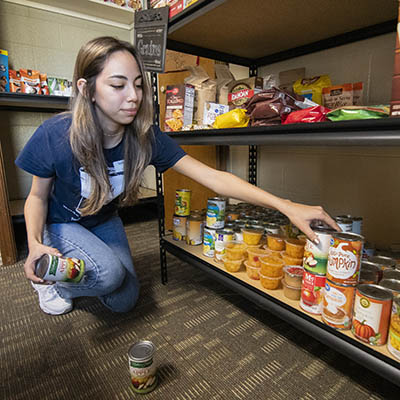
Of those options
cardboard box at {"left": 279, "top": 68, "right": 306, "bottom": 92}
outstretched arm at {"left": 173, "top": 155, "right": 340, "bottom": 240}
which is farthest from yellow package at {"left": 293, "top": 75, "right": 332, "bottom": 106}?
outstretched arm at {"left": 173, "top": 155, "right": 340, "bottom": 240}

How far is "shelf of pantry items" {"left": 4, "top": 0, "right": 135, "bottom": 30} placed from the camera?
9.06ft

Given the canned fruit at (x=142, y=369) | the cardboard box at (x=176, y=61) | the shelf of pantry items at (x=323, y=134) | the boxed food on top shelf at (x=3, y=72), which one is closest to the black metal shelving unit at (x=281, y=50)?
the shelf of pantry items at (x=323, y=134)

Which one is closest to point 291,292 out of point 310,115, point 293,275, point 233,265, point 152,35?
point 293,275

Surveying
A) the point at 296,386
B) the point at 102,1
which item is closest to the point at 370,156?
the point at 296,386

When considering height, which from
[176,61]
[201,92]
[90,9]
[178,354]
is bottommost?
[178,354]

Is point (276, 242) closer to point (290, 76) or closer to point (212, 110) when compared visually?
point (212, 110)

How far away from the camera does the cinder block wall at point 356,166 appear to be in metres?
1.36

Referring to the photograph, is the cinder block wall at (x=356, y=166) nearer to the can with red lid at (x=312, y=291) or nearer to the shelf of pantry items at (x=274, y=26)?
the shelf of pantry items at (x=274, y=26)

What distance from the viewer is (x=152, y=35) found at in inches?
55.1

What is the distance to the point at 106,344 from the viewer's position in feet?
3.93

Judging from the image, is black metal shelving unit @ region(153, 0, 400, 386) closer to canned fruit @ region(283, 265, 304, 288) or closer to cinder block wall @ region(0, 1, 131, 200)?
canned fruit @ region(283, 265, 304, 288)

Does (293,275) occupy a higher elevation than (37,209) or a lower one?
lower

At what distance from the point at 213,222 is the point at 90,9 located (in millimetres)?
2872

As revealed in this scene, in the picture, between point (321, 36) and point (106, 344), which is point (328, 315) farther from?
point (321, 36)
